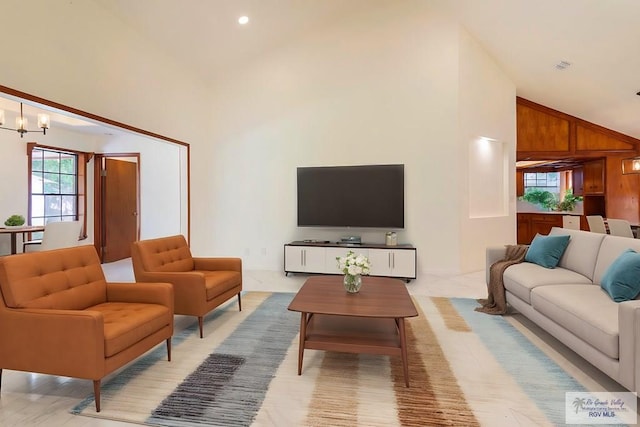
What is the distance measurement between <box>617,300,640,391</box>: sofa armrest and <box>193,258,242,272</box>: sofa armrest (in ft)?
10.3

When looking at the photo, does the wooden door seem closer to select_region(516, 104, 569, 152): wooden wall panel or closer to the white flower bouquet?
the white flower bouquet

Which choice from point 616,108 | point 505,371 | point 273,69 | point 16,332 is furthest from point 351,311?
point 616,108

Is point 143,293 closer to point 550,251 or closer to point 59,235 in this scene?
point 59,235

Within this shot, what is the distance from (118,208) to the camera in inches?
264

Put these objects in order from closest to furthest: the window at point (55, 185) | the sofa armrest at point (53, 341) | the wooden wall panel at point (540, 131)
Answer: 1. the sofa armrest at point (53, 341)
2. the window at point (55, 185)
3. the wooden wall panel at point (540, 131)

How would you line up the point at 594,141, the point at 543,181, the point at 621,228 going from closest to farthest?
the point at 621,228
the point at 594,141
the point at 543,181

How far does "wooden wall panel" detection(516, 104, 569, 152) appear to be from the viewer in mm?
6434

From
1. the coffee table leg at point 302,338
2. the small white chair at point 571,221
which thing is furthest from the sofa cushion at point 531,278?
the small white chair at point 571,221

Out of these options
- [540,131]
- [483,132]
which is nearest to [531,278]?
[483,132]

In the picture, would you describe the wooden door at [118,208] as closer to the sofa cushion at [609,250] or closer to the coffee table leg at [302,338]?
the coffee table leg at [302,338]

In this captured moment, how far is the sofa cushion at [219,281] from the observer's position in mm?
3085

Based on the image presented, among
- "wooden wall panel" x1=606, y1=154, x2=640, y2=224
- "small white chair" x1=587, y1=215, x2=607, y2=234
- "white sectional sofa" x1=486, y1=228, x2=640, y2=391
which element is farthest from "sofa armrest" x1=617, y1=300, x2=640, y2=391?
"wooden wall panel" x1=606, y1=154, x2=640, y2=224

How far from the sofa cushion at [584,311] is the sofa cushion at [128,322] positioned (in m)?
2.86

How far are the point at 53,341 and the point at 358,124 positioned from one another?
4710mm
